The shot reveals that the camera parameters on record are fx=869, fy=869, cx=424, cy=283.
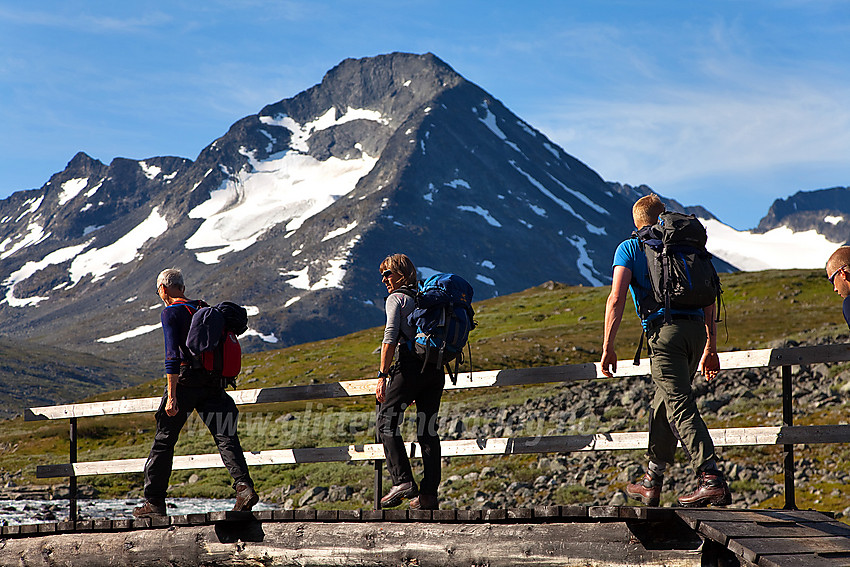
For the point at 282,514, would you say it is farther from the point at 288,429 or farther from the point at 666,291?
the point at 288,429

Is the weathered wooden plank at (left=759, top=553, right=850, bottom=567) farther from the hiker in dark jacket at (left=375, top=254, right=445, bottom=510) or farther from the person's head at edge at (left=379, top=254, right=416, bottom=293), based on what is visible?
the person's head at edge at (left=379, top=254, right=416, bottom=293)

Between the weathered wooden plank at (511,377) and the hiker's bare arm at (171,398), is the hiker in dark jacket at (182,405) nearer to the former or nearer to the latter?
the hiker's bare arm at (171,398)

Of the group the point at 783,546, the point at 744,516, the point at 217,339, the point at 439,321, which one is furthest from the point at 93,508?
the point at 783,546

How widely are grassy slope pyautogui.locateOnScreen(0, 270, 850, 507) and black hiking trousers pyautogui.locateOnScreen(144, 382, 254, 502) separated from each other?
14242mm

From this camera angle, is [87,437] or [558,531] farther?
[87,437]

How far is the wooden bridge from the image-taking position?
816 cm

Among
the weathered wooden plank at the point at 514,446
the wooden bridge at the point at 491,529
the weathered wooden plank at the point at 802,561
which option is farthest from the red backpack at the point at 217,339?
the weathered wooden plank at the point at 802,561

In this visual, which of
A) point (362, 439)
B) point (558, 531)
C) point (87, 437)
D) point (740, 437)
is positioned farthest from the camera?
point (87, 437)

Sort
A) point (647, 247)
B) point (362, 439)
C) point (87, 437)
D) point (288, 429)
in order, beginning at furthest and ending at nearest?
point (87, 437)
point (288, 429)
point (362, 439)
point (647, 247)

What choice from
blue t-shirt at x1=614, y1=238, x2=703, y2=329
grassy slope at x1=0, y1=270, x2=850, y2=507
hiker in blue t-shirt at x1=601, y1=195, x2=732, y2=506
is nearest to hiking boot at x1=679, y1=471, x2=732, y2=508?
hiker in blue t-shirt at x1=601, y1=195, x2=732, y2=506

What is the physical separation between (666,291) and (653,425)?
1532 mm

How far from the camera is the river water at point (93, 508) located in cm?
2597

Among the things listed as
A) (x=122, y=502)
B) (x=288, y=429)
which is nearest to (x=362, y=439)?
(x=288, y=429)

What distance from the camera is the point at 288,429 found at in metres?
45.9
